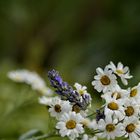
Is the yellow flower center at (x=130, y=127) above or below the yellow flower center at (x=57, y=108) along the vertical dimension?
below

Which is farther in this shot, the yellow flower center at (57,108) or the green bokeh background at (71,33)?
the green bokeh background at (71,33)

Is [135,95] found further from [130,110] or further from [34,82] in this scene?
[34,82]

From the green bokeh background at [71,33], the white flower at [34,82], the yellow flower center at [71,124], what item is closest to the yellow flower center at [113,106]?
the yellow flower center at [71,124]

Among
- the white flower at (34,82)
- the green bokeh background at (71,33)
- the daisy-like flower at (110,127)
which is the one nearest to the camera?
the daisy-like flower at (110,127)

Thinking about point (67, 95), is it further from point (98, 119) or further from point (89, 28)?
point (89, 28)

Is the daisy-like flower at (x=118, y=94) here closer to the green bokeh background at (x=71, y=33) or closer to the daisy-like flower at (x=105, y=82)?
the daisy-like flower at (x=105, y=82)

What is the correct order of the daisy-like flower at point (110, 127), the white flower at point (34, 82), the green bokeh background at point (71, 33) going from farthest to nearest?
the green bokeh background at point (71, 33) → the white flower at point (34, 82) → the daisy-like flower at point (110, 127)

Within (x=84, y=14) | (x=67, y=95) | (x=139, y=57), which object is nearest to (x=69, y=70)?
(x=139, y=57)
